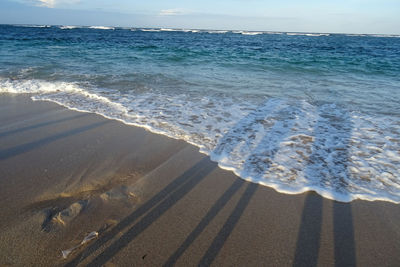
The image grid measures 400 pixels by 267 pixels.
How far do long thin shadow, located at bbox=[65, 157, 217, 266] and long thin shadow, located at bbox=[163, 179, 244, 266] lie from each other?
1.13ft

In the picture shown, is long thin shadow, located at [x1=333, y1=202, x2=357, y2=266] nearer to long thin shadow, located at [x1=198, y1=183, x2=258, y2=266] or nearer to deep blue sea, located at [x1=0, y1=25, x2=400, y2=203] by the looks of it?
deep blue sea, located at [x1=0, y1=25, x2=400, y2=203]

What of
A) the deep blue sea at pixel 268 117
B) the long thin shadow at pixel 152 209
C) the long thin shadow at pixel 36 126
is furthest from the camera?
the long thin shadow at pixel 36 126

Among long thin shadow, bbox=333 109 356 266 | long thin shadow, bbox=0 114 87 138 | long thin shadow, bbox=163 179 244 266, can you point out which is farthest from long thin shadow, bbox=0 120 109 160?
long thin shadow, bbox=333 109 356 266

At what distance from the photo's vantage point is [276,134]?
12.8ft

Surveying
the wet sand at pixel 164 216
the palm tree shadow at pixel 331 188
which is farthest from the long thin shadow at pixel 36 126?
the palm tree shadow at pixel 331 188

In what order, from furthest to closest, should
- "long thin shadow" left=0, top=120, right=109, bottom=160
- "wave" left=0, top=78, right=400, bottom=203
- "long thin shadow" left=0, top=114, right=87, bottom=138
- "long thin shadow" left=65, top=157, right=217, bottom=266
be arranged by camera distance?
"long thin shadow" left=0, top=114, right=87, bottom=138 → "long thin shadow" left=0, top=120, right=109, bottom=160 → "wave" left=0, top=78, right=400, bottom=203 → "long thin shadow" left=65, top=157, right=217, bottom=266

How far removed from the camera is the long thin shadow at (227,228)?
168 cm

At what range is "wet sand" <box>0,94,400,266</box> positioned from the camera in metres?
1.69

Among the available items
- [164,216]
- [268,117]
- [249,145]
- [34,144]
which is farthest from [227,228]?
[268,117]

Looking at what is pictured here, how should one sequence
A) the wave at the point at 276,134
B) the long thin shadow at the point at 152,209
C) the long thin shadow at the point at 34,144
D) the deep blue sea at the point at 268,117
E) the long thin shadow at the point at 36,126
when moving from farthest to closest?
the long thin shadow at the point at 36,126
the long thin shadow at the point at 34,144
the deep blue sea at the point at 268,117
the wave at the point at 276,134
the long thin shadow at the point at 152,209

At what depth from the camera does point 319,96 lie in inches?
257

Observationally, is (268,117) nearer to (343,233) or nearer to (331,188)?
(331,188)

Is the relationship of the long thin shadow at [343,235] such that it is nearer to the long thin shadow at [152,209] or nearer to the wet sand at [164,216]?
the wet sand at [164,216]

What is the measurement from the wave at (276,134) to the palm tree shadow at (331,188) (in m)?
0.01
